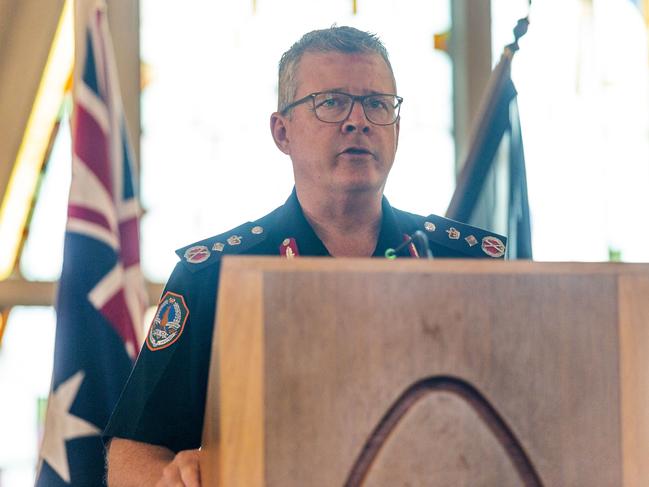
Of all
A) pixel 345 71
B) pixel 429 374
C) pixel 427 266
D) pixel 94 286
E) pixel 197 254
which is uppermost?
pixel 345 71

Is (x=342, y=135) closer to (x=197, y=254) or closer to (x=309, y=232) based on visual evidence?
(x=309, y=232)

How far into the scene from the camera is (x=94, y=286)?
2.85 metres

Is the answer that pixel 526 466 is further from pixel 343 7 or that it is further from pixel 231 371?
pixel 343 7

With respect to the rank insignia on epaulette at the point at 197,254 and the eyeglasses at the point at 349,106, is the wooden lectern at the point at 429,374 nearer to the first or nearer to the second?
the rank insignia on epaulette at the point at 197,254

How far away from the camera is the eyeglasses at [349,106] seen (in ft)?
6.19

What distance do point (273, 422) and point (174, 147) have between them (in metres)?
3.00

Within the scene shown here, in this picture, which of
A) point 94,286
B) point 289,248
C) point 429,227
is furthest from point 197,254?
point 94,286

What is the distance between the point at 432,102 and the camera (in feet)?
14.0

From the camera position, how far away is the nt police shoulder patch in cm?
172

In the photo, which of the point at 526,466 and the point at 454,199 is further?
the point at 454,199

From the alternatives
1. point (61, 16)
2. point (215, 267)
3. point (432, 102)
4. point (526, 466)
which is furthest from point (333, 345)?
point (432, 102)

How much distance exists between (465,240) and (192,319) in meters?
0.51

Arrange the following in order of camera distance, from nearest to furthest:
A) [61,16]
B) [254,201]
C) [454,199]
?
[454,199], [61,16], [254,201]

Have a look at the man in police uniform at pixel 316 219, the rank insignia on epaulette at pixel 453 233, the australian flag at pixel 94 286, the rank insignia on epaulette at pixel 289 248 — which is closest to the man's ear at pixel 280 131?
the man in police uniform at pixel 316 219
